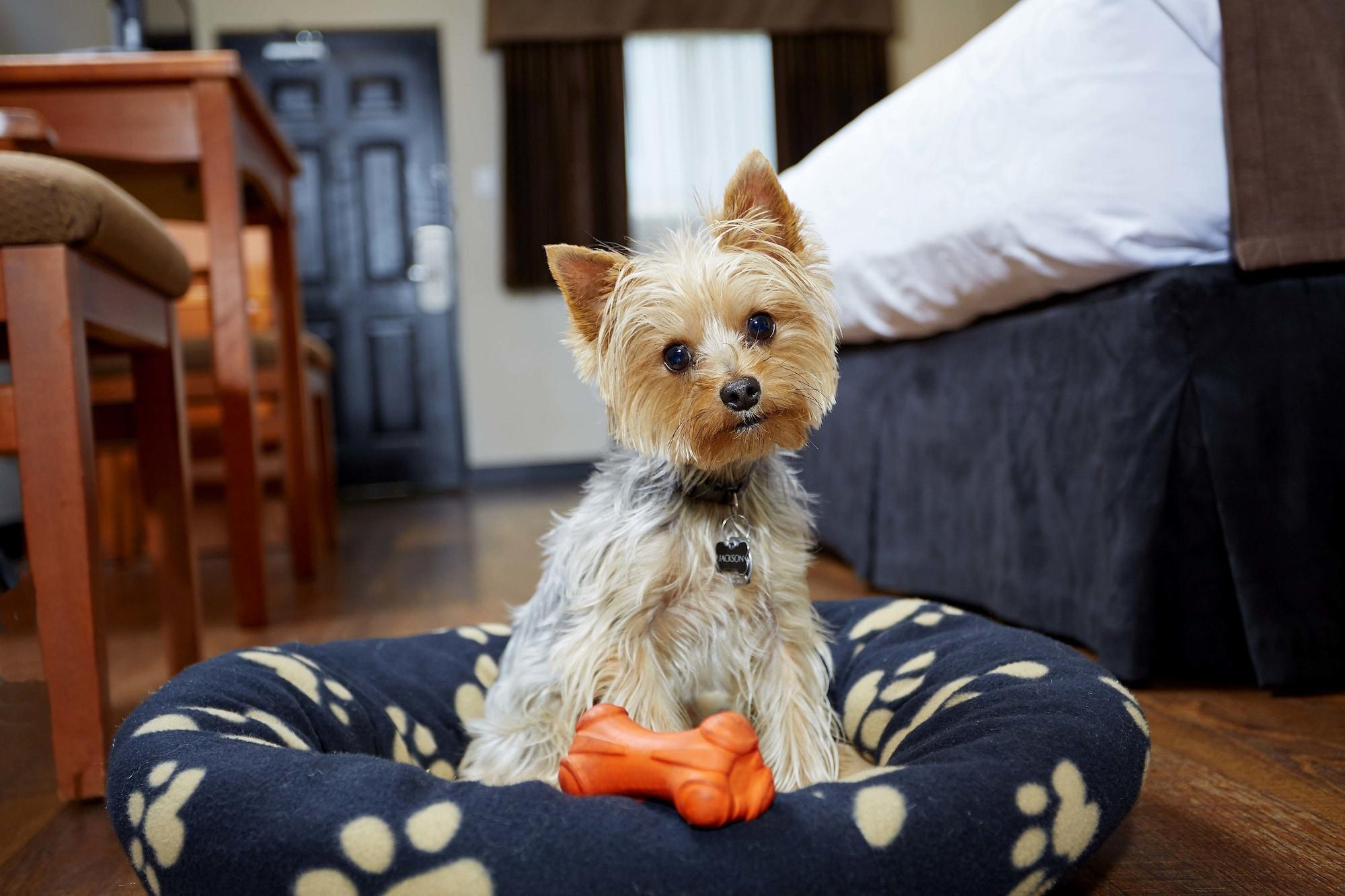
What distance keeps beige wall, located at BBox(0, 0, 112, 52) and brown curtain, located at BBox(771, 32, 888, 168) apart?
3644mm

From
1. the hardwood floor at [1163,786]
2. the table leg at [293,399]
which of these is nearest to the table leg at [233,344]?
the hardwood floor at [1163,786]

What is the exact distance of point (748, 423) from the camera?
1.03 meters

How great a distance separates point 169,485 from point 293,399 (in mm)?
1330

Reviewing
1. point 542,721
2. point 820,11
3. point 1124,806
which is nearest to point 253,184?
point 542,721

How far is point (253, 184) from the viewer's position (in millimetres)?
Answer: 2598

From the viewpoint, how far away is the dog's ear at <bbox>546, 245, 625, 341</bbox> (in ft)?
3.50

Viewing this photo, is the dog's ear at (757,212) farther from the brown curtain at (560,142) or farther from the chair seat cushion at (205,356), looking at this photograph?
the brown curtain at (560,142)

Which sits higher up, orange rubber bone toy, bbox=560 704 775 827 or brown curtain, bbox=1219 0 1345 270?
brown curtain, bbox=1219 0 1345 270

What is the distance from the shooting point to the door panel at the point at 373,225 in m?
5.76

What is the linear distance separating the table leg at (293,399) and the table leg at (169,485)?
49.3 inches

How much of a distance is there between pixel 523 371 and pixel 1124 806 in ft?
18.1

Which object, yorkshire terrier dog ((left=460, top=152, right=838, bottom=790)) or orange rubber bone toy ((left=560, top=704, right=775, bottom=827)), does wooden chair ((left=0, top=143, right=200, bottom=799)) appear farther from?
orange rubber bone toy ((left=560, top=704, right=775, bottom=827))

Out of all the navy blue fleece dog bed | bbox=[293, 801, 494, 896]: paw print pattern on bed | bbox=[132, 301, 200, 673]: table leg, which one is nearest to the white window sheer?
bbox=[132, 301, 200, 673]: table leg

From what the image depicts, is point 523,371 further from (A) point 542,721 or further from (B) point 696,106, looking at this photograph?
(A) point 542,721
